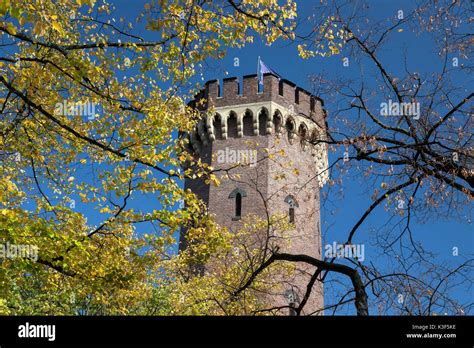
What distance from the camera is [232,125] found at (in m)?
31.5

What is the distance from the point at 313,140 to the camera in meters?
8.02

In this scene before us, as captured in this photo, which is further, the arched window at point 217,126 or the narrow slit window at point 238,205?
the arched window at point 217,126

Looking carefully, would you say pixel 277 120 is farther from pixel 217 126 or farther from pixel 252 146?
pixel 217 126

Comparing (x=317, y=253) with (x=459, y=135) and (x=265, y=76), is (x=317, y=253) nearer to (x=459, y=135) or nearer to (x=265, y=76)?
(x=265, y=76)

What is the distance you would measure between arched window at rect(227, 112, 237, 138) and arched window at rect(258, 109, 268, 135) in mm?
1382

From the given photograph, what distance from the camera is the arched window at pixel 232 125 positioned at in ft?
102

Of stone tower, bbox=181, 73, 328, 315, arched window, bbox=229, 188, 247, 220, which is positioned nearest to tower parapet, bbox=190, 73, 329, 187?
stone tower, bbox=181, 73, 328, 315

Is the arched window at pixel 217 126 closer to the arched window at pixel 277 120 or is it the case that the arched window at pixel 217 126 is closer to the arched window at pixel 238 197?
the arched window at pixel 277 120

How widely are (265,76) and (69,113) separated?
21093 millimetres

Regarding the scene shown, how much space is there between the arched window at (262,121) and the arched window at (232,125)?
4.53ft

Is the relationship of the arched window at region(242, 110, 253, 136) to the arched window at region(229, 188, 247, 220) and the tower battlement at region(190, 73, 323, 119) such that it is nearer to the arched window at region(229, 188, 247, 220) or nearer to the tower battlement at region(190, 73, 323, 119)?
the tower battlement at region(190, 73, 323, 119)

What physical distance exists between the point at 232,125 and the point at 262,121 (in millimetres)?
1720

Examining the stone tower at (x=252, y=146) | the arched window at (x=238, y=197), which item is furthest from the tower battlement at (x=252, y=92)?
the arched window at (x=238, y=197)
